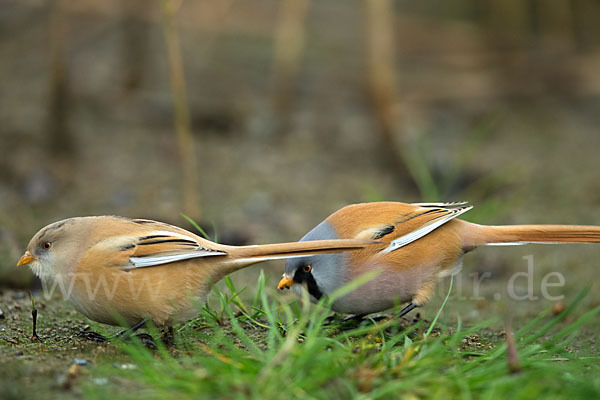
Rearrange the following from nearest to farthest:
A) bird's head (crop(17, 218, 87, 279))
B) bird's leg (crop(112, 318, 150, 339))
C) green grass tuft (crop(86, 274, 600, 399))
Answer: green grass tuft (crop(86, 274, 600, 399)) < bird's leg (crop(112, 318, 150, 339)) < bird's head (crop(17, 218, 87, 279))

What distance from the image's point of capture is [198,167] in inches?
265

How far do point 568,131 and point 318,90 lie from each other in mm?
2963

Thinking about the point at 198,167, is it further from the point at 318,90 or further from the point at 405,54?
the point at 405,54

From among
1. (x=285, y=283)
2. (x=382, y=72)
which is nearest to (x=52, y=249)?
(x=285, y=283)

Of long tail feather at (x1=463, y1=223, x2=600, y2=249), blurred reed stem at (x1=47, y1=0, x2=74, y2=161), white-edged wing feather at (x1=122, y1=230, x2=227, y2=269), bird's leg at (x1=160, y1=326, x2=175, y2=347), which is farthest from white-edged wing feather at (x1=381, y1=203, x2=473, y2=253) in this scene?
blurred reed stem at (x1=47, y1=0, x2=74, y2=161)

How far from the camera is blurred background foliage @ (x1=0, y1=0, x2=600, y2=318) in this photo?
6020 millimetres

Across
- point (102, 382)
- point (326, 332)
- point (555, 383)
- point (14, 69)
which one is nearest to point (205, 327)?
point (326, 332)

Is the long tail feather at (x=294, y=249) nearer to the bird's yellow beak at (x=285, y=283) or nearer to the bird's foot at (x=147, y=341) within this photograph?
the bird's yellow beak at (x=285, y=283)

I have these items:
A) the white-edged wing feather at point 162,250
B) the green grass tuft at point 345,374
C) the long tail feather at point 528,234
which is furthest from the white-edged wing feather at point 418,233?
the white-edged wing feather at point 162,250

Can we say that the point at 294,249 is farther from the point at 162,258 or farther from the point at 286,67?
the point at 286,67

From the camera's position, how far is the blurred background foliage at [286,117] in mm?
6020

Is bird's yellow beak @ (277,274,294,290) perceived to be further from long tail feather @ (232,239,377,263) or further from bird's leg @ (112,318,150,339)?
bird's leg @ (112,318,150,339)

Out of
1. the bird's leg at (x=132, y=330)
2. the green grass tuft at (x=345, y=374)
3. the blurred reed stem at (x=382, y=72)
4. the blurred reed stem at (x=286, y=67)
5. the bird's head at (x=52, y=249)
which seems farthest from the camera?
the blurred reed stem at (x=286, y=67)

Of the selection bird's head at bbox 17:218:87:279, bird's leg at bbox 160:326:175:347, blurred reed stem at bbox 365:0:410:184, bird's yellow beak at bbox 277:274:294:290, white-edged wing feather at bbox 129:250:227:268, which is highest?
blurred reed stem at bbox 365:0:410:184
